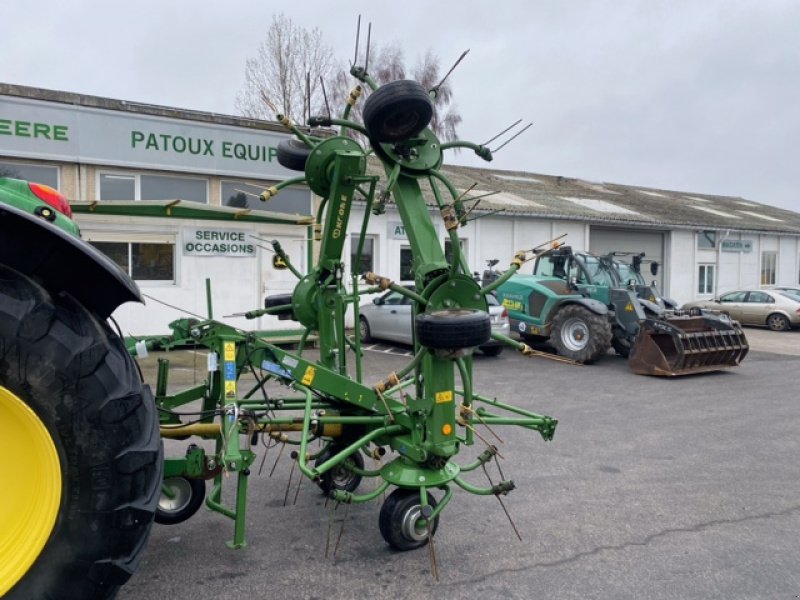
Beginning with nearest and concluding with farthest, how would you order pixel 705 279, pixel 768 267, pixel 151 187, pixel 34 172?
1. pixel 34 172
2. pixel 151 187
3. pixel 705 279
4. pixel 768 267

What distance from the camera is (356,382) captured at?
14.2ft

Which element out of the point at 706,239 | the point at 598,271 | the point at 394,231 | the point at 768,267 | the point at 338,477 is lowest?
the point at 338,477

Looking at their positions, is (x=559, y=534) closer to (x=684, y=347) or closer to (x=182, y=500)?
(x=182, y=500)

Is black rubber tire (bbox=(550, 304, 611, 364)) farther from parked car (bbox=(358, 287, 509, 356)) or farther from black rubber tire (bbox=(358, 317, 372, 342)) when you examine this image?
black rubber tire (bbox=(358, 317, 372, 342))

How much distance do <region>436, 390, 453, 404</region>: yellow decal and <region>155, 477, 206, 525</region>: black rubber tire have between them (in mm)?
1527

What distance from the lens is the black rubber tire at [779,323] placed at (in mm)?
20219

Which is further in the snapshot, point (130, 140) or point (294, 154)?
point (130, 140)

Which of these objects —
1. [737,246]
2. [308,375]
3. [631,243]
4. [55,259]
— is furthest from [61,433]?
[737,246]

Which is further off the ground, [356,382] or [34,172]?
[34,172]

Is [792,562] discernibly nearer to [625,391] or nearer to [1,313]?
[1,313]

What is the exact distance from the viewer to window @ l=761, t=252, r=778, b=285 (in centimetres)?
2773

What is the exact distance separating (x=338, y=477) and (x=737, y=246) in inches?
1013

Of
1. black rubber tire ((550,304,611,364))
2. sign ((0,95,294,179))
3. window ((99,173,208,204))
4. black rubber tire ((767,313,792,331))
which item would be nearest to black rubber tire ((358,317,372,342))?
sign ((0,95,294,179))

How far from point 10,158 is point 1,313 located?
12.1m
